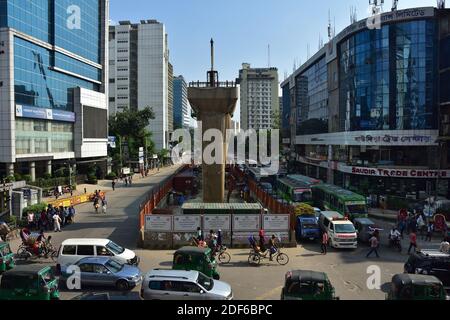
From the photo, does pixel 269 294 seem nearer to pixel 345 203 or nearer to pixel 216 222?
pixel 216 222

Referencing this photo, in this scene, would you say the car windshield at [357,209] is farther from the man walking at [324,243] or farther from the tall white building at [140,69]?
the tall white building at [140,69]

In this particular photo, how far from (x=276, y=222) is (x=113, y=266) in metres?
10.6

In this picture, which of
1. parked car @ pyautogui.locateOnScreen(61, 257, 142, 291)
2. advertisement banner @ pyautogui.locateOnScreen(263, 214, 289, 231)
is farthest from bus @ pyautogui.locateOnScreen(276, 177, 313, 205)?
parked car @ pyautogui.locateOnScreen(61, 257, 142, 291)

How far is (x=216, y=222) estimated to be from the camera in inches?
1007

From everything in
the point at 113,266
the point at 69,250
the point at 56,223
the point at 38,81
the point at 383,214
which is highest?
the point at 38,81

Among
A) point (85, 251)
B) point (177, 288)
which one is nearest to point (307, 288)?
point (177, 288)

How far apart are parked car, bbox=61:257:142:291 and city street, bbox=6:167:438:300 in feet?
1.28

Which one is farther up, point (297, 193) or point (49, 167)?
point (49, 167)

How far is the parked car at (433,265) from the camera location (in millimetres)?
18062

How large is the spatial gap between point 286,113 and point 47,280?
98.8m

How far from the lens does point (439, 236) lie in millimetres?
29422

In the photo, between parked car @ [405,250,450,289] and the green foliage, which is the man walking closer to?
parked car @ [405,250,450,289]
